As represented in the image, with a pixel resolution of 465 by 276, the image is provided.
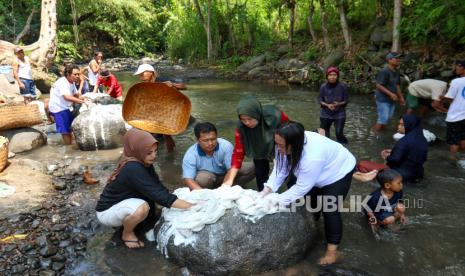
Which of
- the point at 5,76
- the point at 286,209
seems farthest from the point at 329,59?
the point at 286,209

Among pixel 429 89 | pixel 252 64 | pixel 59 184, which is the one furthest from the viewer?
pixel 252 64

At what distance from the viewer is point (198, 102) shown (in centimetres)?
1262

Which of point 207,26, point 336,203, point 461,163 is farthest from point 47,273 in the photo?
point 207,26

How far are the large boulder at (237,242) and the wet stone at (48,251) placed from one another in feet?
3.81

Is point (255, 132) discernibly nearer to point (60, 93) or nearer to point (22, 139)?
point (60, 93)

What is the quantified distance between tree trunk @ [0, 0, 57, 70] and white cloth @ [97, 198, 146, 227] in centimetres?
1045

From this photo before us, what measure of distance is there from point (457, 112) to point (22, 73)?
31.4ft

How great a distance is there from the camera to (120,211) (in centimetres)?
397

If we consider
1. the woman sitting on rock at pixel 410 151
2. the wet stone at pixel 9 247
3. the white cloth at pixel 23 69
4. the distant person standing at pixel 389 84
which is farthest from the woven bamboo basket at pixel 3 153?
the distant person standing at pixel 389 84

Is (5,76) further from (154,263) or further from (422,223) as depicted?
(422,223)

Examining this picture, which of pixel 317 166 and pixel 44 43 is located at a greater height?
pixel 44 43

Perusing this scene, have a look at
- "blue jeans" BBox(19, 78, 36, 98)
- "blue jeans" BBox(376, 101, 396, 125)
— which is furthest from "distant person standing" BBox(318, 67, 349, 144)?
"blue jeans" BBox(19, 78, 36, 98)

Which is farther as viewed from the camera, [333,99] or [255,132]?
[333,99]

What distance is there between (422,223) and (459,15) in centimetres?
646
